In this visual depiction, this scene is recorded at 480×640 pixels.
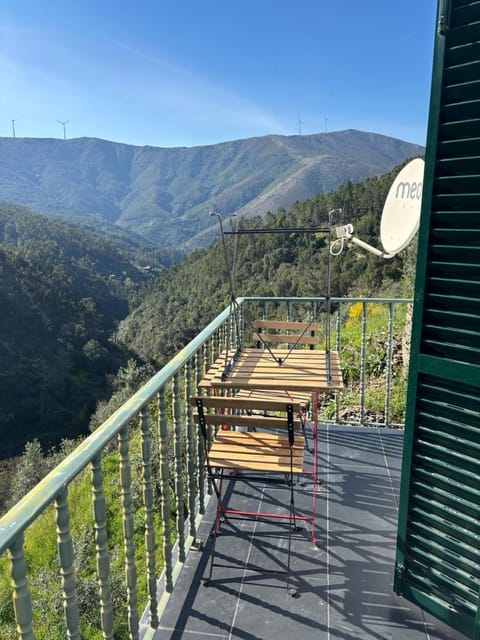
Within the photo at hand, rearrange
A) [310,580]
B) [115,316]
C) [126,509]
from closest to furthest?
1. [126,509]
2. [310,580]
3. [115,316]

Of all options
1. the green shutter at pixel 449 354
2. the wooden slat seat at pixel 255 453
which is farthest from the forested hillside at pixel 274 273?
the green shutter at pixel 449 354

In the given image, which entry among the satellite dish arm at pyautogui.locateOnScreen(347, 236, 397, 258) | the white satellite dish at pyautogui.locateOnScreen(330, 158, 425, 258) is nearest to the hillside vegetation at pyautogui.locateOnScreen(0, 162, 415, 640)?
the satellite dish arm at pyautogui.locateOnScreen(347, 236, 397, 258)

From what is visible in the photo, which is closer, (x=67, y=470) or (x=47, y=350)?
(x=67, y=470)

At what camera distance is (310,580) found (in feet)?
7.17

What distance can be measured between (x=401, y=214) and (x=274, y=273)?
107 feet

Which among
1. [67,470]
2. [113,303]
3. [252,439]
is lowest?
[113,303]

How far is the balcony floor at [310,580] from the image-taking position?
192cm

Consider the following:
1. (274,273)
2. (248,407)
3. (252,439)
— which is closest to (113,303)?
(274,273)

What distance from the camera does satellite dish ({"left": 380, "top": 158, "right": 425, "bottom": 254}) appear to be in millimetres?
2737

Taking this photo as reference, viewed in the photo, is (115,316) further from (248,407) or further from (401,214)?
(248,407)

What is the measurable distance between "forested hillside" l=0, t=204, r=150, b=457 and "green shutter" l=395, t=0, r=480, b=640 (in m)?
42.3

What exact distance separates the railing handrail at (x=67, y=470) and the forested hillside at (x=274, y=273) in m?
1.47

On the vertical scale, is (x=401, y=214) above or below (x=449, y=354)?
above

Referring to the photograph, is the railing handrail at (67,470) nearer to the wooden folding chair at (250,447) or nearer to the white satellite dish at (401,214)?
the wooden folding chair at (250,447)
